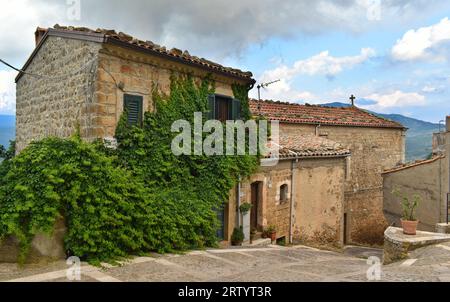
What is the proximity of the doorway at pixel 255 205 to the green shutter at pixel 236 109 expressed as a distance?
8.18 feet

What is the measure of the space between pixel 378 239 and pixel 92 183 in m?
20.5

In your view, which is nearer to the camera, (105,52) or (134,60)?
(105,52)

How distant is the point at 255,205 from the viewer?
12.6 meters

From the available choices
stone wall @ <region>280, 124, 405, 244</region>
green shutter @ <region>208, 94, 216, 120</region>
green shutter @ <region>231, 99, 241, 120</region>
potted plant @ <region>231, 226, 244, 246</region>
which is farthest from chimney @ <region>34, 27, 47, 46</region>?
stone wall @ <region>280, 124, 405, 244</region>

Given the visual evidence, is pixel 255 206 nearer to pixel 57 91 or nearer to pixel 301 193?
pixel 301 193

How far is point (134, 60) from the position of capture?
8609mm

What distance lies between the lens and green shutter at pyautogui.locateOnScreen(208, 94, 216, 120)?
1065cm

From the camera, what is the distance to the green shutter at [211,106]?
10.7m

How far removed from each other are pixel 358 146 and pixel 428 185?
21.1 feet

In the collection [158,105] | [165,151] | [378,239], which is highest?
[158,105]

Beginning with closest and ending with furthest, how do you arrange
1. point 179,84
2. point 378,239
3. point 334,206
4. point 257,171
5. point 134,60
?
point 134,60 → point 179,84 → point 257,171 → point 334,206 → point 378,239

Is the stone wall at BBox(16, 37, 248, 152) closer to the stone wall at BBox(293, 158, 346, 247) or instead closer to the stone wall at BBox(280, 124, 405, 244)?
the stone wall at BBox(293, 158, 346, 247)
